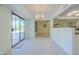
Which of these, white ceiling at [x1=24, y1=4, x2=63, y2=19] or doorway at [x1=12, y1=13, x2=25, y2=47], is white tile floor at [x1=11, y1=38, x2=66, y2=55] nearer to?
doorway at [x1=12, y1=13, x2=25, y2=47]

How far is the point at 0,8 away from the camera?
5.56 metres

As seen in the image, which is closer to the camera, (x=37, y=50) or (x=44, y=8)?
(x=37, y=50)

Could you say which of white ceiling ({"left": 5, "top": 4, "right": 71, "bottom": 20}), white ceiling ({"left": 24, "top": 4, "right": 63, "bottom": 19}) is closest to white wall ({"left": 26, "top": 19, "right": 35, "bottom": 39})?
white ceiling ({"left": 24, "top": 4, "right": 63, "bottom": 19})

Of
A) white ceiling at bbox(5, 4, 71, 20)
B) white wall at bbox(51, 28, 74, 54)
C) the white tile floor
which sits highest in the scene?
white ceiling at bbox(5, 4, 71, 20)

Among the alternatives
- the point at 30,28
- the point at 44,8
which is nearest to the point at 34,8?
the point at 44,8

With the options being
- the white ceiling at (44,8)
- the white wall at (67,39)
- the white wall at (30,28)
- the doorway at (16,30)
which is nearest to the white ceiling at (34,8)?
the white ceiling at (44,8)

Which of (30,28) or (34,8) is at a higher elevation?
(34,8)

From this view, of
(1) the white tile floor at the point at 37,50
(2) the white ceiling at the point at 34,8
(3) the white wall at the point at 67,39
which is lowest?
(1) the white tile floor at the point at 37,50

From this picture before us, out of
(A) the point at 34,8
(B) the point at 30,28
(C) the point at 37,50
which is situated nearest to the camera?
(C) the point at 37,50

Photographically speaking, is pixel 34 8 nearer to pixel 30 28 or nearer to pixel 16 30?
pixel 16 30

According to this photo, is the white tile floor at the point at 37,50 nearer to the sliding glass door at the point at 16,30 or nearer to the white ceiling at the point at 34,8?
the sliding glass door at the point at 16,30
